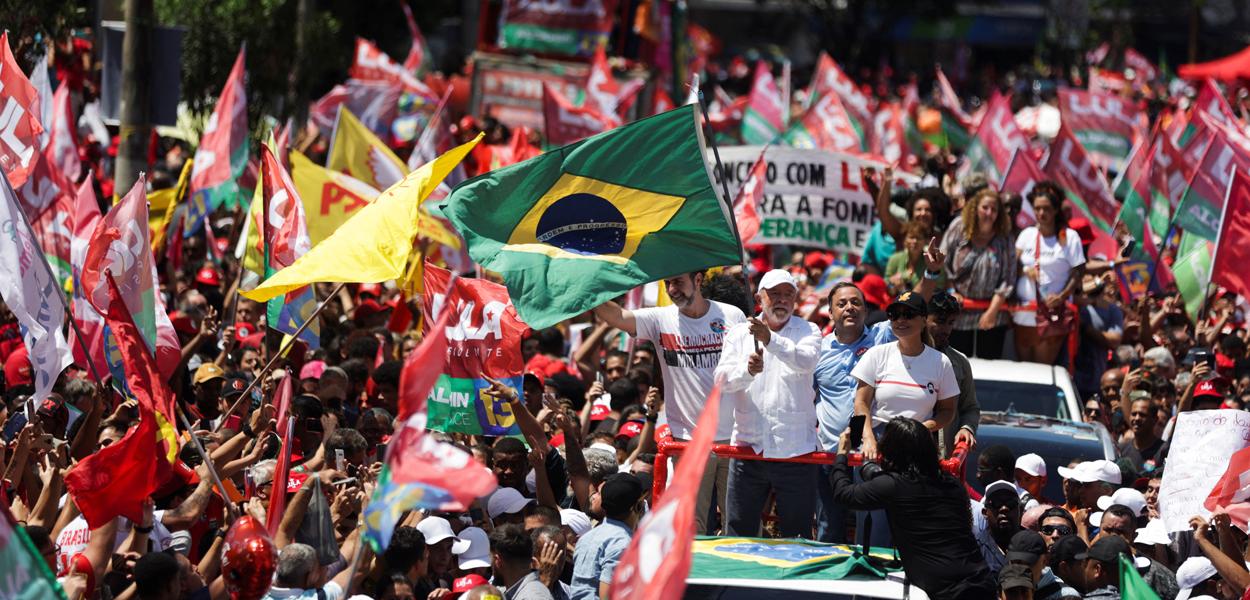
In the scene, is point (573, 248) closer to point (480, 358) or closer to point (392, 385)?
point (480, 358)

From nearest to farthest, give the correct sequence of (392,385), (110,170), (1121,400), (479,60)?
(392,385) < (1121,400) < (110,170) < (479,60)

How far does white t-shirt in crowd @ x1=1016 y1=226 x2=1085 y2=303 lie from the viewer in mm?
12820

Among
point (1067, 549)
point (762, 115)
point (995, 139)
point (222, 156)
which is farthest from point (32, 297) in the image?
point (762, 115)

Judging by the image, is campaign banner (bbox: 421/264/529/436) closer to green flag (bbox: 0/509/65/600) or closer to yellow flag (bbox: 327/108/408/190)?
green flag (bbox: 0/509/65/600)

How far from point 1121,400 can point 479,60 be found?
15914 millimetres

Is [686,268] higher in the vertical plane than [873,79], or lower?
higher

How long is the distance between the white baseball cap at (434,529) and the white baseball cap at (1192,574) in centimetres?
293

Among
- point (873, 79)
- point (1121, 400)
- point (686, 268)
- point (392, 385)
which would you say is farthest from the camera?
point (873, 79)

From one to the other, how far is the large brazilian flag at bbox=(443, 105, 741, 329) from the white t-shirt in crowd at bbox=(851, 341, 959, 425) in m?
0.73

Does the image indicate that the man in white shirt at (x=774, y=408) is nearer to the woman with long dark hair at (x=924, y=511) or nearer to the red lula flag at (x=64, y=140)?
the woman with long dark hair at (x=924, y=511)

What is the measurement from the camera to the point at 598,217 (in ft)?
27.6

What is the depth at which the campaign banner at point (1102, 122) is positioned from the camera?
930 inches

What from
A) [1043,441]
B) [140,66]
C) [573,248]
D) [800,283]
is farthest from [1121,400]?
[140,66]

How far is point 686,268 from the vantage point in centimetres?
823
